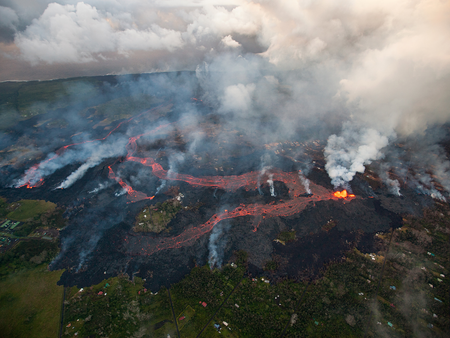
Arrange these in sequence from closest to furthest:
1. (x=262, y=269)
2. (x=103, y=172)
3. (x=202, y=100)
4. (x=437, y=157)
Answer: (x=262, y=269), (x=103, y=172), (x=437, y=157), (x=202, y=100)

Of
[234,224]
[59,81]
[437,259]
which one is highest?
[59,81]

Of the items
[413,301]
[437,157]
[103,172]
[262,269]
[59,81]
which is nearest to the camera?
[413,301]

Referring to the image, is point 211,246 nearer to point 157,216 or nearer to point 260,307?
point 260,307

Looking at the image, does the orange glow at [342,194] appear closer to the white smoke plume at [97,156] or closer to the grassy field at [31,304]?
the grassy field at [31,304]

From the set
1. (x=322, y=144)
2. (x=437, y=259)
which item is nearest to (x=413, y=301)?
(x=437, y=259)

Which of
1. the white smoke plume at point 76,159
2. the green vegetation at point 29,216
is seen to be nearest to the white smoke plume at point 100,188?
the green vegetation at point 29,216

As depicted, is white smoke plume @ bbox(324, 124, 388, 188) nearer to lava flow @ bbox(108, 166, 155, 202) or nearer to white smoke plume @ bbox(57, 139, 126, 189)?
lava flow @ bbox(108, 166, 155, 202)

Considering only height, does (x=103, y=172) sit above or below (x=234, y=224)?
above

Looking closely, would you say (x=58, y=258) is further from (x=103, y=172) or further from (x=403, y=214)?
(x=403, y=214)
